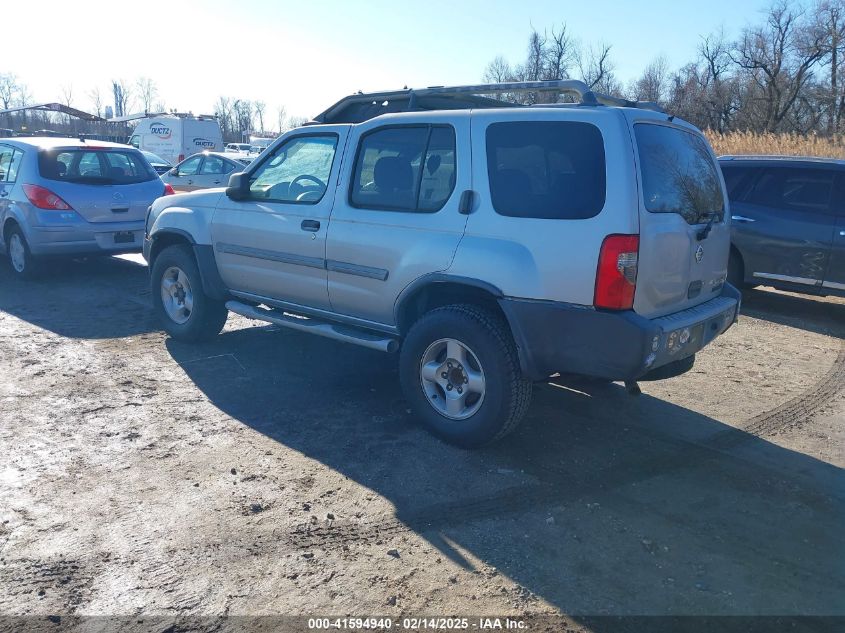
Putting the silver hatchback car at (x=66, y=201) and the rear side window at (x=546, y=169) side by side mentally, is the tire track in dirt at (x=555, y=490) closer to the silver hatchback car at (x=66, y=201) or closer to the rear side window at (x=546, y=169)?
the rear side window at (x=546, y=169)

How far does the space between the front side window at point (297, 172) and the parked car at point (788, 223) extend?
18.1 ft

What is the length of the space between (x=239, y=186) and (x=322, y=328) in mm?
1409

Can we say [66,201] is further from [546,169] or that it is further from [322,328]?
[546,169]

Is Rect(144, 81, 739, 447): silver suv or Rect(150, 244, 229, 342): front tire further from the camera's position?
Rect(150, 244, 229, 342): front tire

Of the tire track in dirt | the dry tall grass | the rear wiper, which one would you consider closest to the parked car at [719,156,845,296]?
the tire track in dirt

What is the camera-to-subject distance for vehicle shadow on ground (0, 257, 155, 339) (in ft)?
23.1

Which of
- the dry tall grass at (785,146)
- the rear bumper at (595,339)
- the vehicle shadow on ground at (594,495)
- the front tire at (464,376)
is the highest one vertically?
the dry tall grass at (785,146)

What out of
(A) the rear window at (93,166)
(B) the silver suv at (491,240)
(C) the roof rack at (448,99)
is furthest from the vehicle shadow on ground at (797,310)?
(A) the rear window at (93,166)

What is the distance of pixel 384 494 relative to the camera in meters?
3.83

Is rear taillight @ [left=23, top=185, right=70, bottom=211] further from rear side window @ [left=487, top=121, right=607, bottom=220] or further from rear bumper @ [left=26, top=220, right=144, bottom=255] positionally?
rear side window @ [left=487, top=121, right=607, bottom=220]

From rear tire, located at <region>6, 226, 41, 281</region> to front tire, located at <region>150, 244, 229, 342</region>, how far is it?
124 inches

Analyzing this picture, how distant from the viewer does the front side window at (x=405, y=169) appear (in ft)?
14.9

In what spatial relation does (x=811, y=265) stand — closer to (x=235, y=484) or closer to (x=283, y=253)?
(x=283, y=253)

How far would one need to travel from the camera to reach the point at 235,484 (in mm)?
3896
